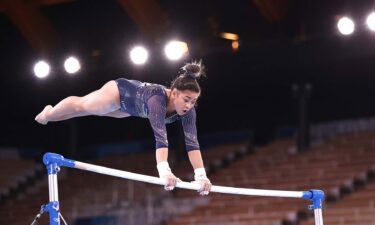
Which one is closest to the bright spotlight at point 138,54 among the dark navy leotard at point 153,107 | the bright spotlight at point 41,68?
the bright spotlight at point 41,68

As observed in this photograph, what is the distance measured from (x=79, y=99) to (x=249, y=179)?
7403 millimetres

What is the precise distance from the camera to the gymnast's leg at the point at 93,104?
Answer: 22.1 feet

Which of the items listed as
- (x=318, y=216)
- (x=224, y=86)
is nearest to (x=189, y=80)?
(x=318, y=216)

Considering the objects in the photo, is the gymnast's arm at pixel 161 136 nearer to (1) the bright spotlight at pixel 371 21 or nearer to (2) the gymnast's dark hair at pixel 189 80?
(2) the gymnast's dark hair at pixel 189 80

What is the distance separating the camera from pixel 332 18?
13188 mm

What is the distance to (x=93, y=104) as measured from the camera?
6.74 metres

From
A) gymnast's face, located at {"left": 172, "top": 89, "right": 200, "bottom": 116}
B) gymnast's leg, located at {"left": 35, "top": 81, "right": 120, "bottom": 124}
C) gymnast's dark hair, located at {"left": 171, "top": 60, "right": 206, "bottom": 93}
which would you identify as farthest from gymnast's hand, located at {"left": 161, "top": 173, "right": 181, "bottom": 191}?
gymnast's leg, located at {"left": 35, "top": 81, "right": 120, "bottom": 124}

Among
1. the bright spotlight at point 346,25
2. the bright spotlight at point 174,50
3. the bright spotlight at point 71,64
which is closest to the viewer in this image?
the bright spotlight at point 346,25

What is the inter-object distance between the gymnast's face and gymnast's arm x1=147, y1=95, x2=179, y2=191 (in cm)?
11

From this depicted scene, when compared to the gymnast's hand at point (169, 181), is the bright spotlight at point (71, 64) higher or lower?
higher

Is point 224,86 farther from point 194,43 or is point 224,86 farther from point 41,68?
point 41,68

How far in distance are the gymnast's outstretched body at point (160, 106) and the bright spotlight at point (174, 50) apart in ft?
19.1

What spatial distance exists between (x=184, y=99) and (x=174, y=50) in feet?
21.3

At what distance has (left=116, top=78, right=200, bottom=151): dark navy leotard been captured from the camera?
625cm
